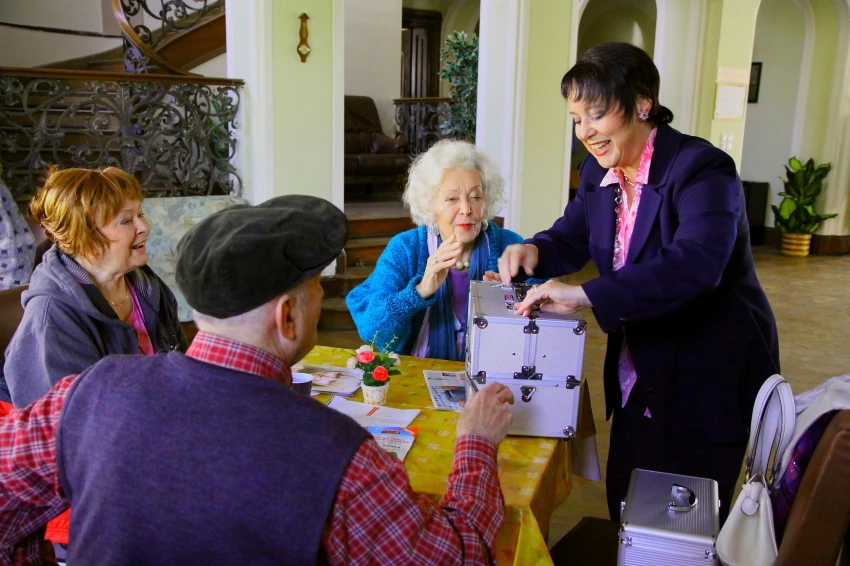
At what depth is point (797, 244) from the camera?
9695 mm

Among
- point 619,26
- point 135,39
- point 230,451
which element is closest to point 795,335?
point 135,39

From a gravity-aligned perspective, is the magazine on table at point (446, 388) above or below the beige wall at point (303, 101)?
below

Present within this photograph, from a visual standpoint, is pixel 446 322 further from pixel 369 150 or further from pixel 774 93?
pixel 774 93

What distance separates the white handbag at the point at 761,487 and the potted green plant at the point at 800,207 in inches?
358

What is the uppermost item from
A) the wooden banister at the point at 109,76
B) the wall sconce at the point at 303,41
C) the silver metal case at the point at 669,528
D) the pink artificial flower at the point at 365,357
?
the wall sconce at the point at 303,41

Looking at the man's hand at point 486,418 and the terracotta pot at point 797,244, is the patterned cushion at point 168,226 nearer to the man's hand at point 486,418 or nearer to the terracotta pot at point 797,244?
the man's hand at point 486,418

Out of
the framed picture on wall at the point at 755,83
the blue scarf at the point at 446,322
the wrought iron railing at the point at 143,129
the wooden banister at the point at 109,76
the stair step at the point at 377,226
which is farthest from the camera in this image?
the framed picture on wall at the point at 755,83

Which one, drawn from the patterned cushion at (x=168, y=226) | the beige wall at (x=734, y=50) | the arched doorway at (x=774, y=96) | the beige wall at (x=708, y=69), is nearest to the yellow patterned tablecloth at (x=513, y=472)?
the patterned cushion at (x=168, y=226)

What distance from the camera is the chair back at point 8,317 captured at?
2.13 meters

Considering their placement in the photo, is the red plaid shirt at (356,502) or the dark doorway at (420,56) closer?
the red plaid shirt at (356,502)

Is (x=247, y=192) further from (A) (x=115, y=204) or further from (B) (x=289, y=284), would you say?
(B) (x=289, y=284)

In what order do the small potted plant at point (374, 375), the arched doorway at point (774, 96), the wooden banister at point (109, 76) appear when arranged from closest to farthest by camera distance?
the small potted plant at point (374, 375), the wooden banister at point (109, 76), the arched doorway at point (774, 96)

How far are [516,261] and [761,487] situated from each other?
0.92 metres

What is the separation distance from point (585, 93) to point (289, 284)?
1.06 m
